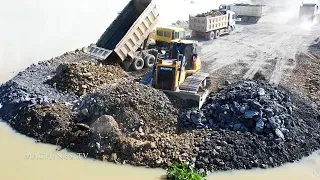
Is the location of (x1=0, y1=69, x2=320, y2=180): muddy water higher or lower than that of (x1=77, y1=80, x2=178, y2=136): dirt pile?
lower

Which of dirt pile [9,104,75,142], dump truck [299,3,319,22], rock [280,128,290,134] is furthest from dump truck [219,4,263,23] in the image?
dirt pile [9,104,75,142]

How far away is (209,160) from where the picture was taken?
10641 millimetres

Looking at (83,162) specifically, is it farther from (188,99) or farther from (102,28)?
(102,28)

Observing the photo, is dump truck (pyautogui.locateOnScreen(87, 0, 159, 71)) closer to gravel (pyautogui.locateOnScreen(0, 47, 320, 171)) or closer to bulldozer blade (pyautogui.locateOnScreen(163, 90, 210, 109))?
gravel (pyautogui.locateOnScreen(0, 47, 320, 171))

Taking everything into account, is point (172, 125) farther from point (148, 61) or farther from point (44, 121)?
point (148, 61)

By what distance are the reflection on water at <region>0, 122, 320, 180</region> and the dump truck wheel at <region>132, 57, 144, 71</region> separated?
6566mm

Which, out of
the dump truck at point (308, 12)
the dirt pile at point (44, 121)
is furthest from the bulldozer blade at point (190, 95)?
the dump truck at point (308, 12)

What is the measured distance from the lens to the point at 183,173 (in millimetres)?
Answer: 9703

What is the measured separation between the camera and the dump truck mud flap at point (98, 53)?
53.5 feet

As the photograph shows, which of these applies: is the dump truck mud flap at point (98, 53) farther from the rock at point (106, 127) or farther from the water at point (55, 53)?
the rock at point (106, 127)

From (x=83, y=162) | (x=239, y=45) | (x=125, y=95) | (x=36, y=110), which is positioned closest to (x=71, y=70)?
(x=36, y=110)

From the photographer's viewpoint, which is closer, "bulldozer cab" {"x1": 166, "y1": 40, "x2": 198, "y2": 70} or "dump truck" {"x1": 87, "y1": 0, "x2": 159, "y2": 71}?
"bulldozer cab" {"x1": 166, "y1": 40, "x2": 198, "y2": 70}

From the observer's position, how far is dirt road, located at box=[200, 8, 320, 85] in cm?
1797

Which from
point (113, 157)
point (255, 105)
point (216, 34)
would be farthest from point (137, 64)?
point (216, 34)
